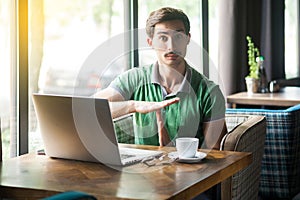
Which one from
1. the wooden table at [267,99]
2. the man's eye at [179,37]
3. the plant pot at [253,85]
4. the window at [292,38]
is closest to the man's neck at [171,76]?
the man's eye at [179,37]

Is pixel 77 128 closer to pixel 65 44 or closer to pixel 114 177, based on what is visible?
pixel 114 177

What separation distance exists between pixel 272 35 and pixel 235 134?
12.9ft

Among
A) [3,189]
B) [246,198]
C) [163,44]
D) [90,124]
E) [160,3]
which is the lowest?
[246,198]

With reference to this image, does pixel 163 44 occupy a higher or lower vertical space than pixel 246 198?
higher

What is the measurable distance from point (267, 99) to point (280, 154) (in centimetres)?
75

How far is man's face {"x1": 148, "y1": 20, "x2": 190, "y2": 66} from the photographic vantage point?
2.98m

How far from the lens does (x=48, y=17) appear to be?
3.40 meters

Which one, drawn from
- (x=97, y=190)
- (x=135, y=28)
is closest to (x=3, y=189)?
(x=97, y=190)

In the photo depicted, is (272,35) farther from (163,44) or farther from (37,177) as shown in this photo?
(37,177)

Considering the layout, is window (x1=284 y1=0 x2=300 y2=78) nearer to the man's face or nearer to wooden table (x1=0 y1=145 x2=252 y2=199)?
the man's face

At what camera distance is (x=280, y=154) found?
3.90m

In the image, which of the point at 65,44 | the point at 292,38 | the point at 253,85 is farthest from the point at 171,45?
the point at 292,38

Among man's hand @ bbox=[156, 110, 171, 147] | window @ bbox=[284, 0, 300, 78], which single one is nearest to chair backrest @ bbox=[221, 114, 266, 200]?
man's hand @ bbox=[156, 110, 171, 147]

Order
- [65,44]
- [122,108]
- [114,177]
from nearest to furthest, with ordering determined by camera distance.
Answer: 1. [114,177]
2. [122,108]
3. [65,44]
